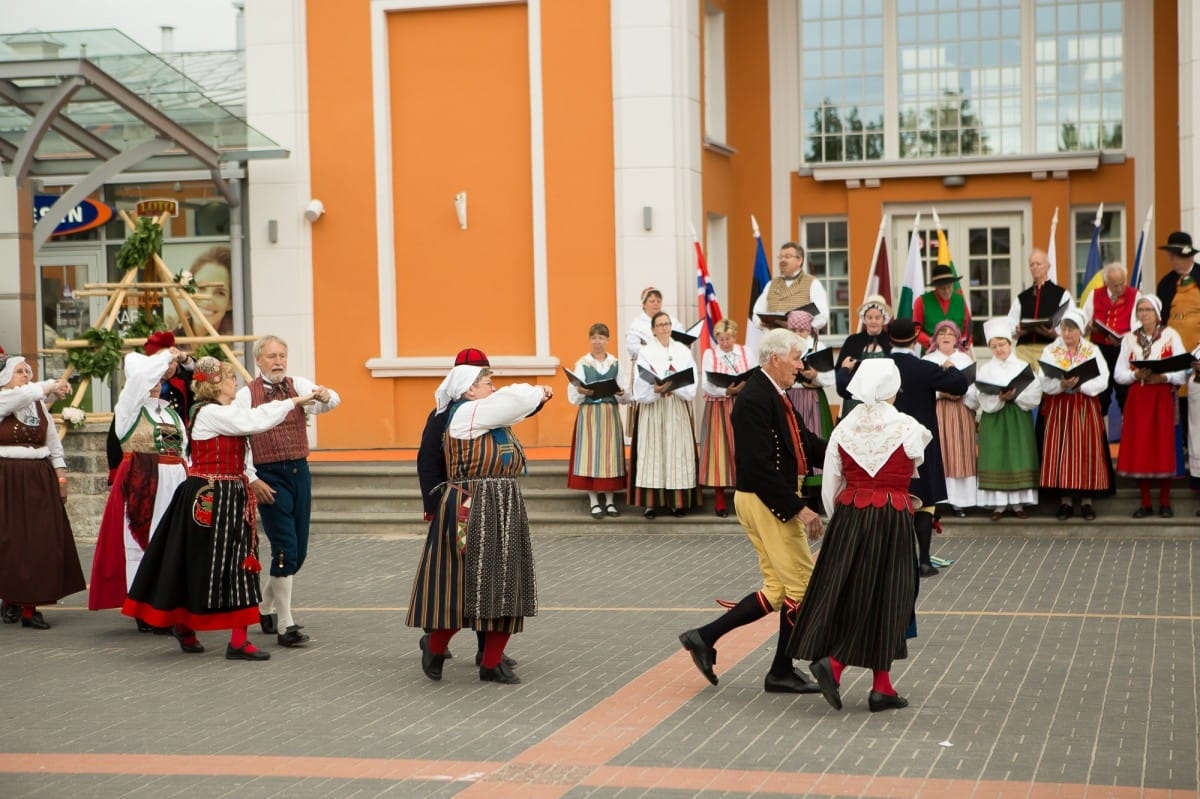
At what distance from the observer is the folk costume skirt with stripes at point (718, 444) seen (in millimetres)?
14555

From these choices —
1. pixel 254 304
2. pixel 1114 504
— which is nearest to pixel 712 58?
pixel 254 304

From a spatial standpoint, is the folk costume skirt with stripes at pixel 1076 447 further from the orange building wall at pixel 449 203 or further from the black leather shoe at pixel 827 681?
the black leather shoe at pixel 827 681

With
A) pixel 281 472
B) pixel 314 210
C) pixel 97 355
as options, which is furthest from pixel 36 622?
pixel 314 210

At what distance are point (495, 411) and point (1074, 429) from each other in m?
6.80

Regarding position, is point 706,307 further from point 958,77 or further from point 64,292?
point 64,292

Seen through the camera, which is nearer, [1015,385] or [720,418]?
[1015,385]

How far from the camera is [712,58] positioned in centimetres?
1972

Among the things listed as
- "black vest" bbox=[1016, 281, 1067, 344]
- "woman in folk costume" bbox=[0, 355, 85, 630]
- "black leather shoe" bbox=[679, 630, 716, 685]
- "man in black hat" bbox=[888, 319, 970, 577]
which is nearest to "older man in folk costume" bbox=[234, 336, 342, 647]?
"woman in folk costume" bbox=[0, 355, 85, 630]

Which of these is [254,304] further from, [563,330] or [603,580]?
[603,580]

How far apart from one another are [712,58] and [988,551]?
879 cm

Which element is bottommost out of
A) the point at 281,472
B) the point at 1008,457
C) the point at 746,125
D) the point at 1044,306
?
the point at 1008,457

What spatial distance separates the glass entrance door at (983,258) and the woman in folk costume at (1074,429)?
5744mm

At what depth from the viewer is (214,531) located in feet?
30.9

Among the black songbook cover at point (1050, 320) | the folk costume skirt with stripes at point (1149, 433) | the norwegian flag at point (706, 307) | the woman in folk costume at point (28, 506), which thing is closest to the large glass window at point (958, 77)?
the norwegian flag at point (706, 307)
